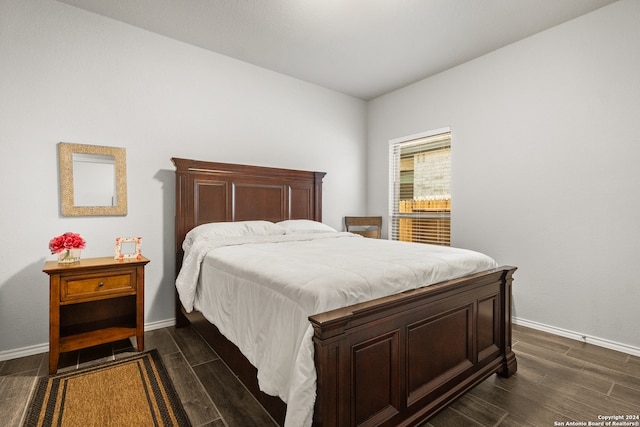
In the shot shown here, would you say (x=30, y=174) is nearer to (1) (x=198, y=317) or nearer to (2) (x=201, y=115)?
(2) (x=201, y=115)

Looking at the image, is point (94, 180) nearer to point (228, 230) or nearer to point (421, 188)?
point (228, 230)

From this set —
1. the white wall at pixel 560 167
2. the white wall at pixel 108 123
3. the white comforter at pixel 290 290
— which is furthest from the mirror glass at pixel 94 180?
the white wall at pixel 560 167

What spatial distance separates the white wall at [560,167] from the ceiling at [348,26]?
0.88 feet

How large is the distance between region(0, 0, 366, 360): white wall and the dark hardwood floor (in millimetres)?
518

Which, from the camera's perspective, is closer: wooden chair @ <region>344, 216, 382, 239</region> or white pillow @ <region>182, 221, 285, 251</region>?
white pillow @ <region>182, 221, 285, 251</region>

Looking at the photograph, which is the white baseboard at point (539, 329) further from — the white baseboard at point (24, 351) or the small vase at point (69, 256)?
the small vase at point (69, 256)

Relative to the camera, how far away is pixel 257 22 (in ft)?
9.16

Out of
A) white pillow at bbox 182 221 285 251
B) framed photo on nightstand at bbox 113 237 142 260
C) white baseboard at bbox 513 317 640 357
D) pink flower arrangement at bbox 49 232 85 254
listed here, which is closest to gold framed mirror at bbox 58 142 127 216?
framed photo on nightstand at bbox 113 237 142 260

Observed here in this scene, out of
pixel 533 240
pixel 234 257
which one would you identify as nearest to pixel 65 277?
pixel 234 257

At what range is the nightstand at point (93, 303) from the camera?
2.15 meters

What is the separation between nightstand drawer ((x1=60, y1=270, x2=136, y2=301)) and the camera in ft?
7.19

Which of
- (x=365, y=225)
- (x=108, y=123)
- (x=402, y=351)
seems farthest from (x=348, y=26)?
(x=402, y=351)

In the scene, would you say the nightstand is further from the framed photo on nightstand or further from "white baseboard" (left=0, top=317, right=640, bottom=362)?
"white baseboard" (left=0, top=317, right=640, bottom=362)

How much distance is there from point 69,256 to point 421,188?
3732 mm
